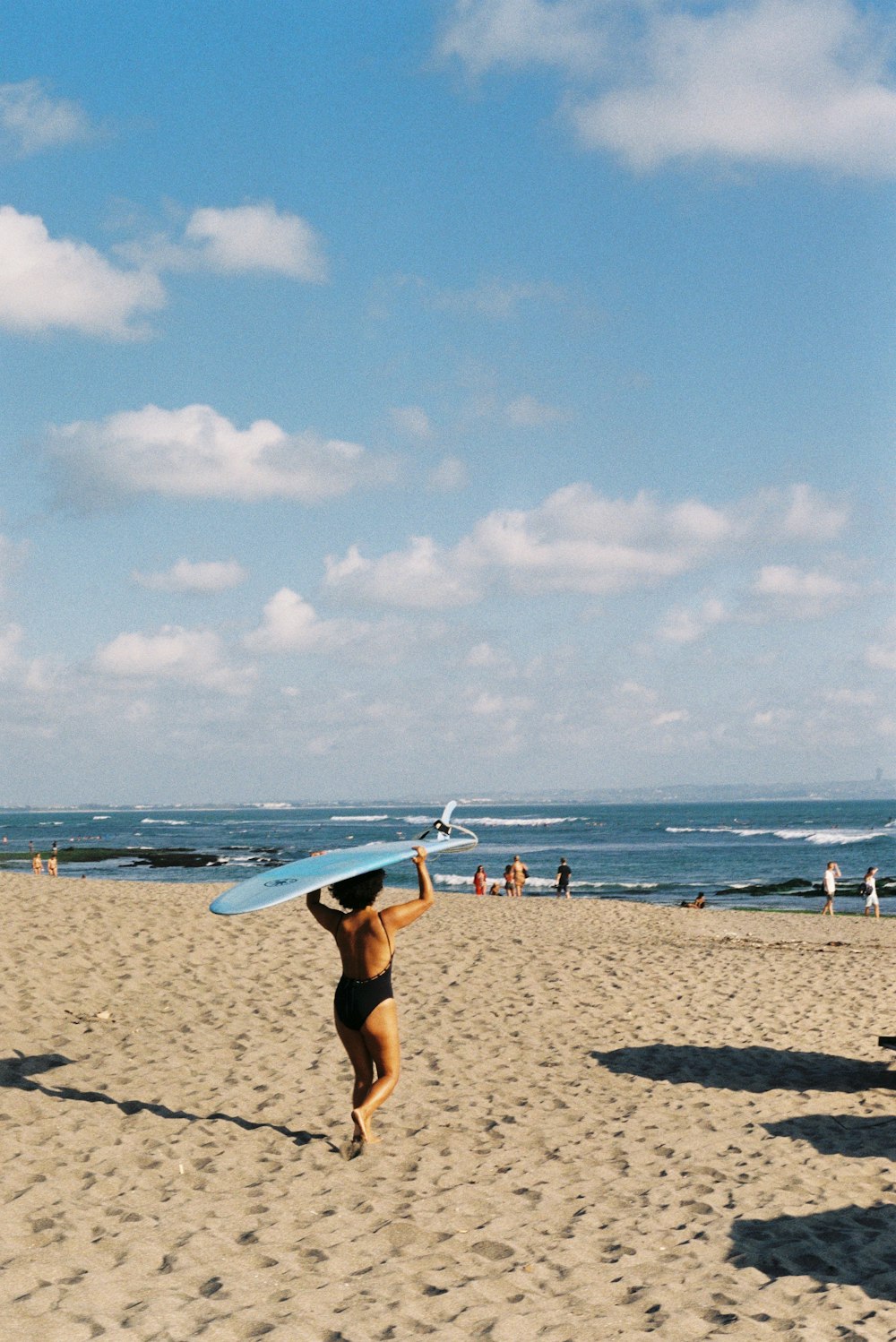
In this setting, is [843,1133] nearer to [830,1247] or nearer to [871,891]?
[830,1247]

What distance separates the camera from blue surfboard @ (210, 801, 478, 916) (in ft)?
21.8

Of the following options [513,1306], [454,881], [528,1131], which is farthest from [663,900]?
[513,1306]

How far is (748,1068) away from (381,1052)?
449cm

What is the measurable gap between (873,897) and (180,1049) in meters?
24.2

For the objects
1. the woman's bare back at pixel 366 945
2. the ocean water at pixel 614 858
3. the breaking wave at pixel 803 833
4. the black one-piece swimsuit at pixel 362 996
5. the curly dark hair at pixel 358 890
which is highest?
the curly dark hair at pixel 358 890

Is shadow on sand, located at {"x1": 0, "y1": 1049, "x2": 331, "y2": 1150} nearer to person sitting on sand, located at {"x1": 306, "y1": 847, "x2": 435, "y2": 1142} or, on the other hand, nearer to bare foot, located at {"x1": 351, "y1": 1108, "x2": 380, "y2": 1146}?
bare foot, located at {"x1": 351, "y1": 1108, "x2": 380, "y2": 1146}

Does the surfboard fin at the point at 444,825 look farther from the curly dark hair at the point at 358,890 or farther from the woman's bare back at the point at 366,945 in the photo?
the woman's bare back at the point at 366,945

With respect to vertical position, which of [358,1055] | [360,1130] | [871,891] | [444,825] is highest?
[444,825]

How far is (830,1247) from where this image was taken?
567cm

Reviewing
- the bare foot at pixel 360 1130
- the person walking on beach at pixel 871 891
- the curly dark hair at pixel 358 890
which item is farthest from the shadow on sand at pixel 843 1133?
the person walking on beach at pixel 871 891

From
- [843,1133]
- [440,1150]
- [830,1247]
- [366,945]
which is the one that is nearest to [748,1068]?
[843,1133]

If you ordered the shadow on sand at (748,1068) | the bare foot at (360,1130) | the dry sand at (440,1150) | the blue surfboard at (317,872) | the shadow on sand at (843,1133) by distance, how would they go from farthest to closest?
1. the shadow on sand at (748,1068)
2. the shadow on sand at (843,1133)
3. the bare foot at (360,1130)
4. the blue surfboard at (317,872)
5. the dry sand at (440,1150)

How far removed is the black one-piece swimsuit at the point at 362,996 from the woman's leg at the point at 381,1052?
0.04 meters

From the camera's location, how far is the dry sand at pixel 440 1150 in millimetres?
4949
